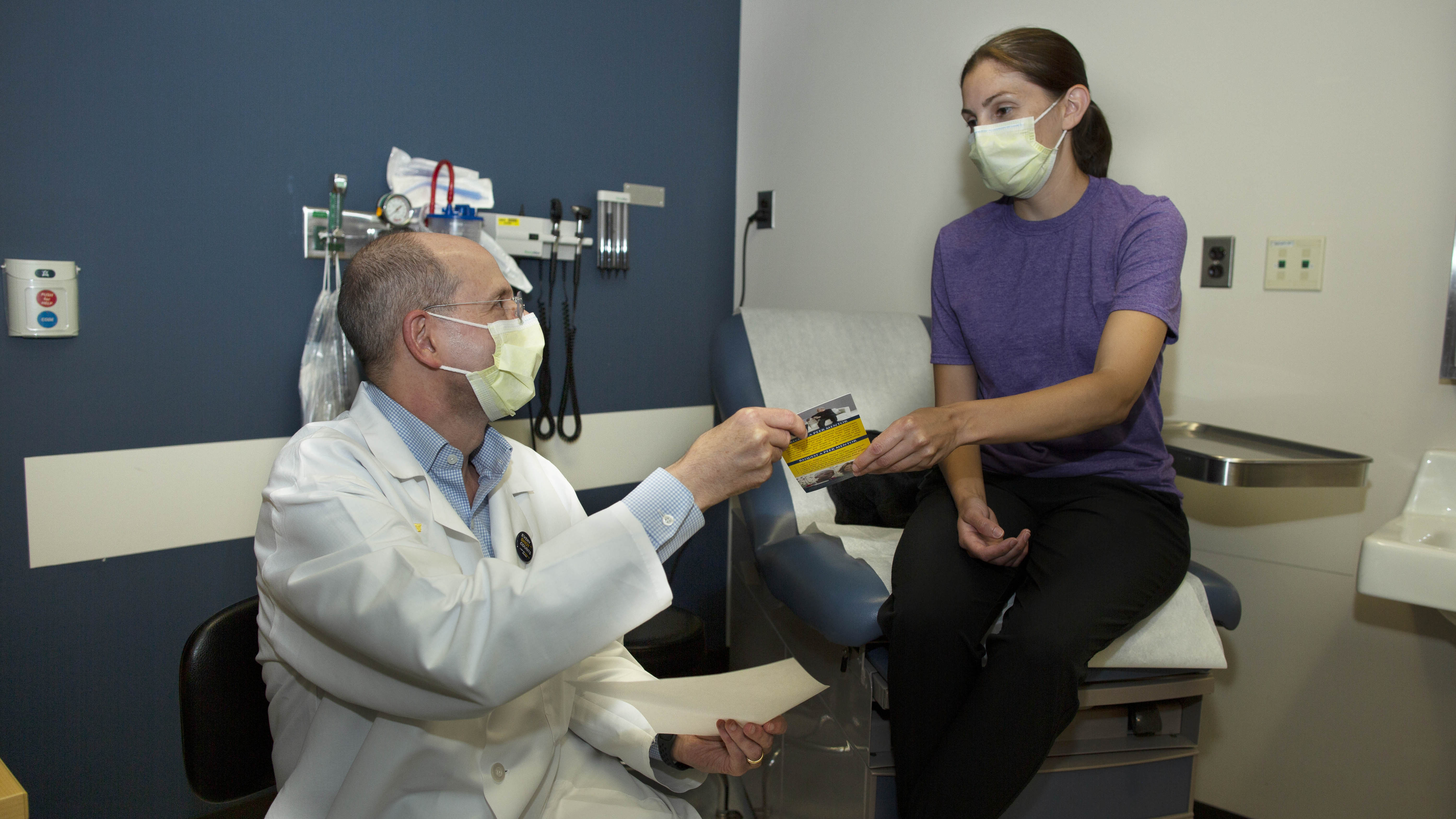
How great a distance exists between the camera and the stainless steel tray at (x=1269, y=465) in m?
1.44

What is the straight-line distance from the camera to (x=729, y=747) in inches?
40.5

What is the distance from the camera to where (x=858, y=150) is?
8.38 ft

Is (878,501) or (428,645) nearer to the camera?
(428,645)

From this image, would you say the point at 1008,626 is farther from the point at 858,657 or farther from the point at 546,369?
the point at 546,369

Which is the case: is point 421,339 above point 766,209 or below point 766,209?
below

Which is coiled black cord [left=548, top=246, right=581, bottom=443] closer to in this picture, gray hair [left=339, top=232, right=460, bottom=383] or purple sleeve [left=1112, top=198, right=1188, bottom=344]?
gray hair [left=339, top=232, right=460, bottom=383]

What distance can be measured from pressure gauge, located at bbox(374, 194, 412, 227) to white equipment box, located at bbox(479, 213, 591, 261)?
0.28 metres

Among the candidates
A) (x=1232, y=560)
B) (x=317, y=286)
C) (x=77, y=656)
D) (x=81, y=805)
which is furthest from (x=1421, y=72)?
(x=81, y=805)

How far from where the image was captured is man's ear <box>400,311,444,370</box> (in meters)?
1.07

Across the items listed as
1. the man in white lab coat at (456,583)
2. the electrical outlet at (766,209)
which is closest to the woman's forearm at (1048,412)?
the man in white lab coat at (456,583)

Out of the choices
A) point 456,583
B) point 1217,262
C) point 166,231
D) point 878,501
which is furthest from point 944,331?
point 166,231

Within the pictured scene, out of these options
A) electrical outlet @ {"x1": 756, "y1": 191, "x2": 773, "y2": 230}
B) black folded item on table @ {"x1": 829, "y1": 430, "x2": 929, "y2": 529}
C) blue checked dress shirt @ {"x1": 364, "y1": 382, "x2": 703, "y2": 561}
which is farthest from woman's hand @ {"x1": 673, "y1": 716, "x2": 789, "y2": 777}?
electrical outlet @ {"x1": 756, "y1": 191, "x2": 773, "y2": 230}

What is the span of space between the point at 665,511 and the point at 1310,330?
62.1 inches

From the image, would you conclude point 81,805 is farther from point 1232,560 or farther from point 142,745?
point 1232,560
